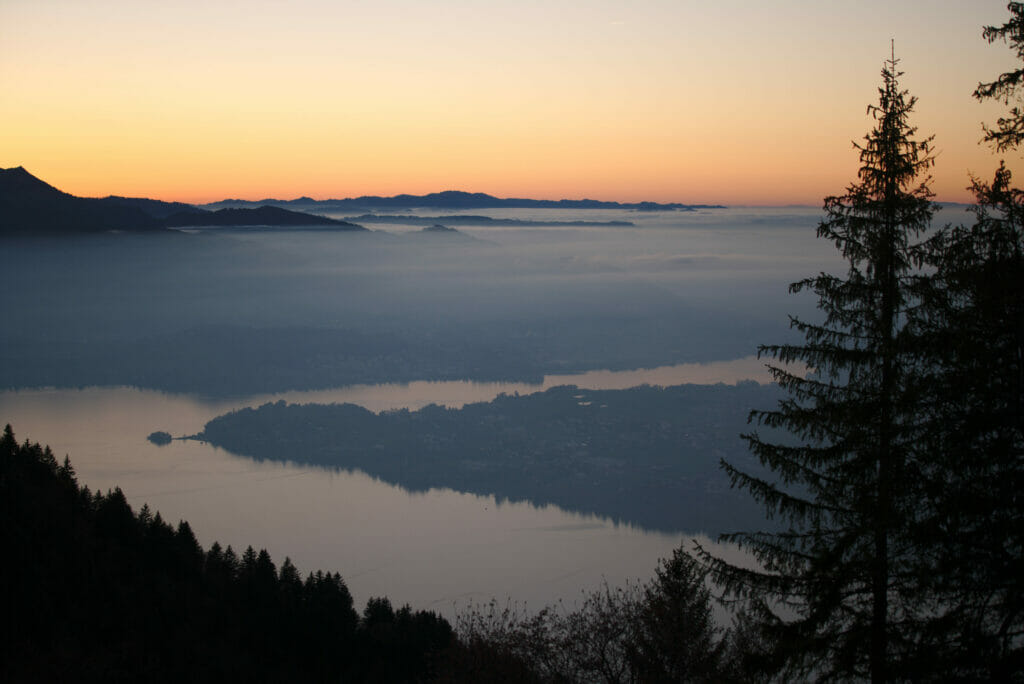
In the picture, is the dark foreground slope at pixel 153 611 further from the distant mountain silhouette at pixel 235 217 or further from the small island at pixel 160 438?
the distant mountain silhouette at pixel 235 217

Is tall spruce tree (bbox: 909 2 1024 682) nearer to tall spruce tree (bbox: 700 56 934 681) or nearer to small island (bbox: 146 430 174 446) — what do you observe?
tall spruce tree (bbox: 700 56 934 681)

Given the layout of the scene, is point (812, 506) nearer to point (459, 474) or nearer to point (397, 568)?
point (397, 568)

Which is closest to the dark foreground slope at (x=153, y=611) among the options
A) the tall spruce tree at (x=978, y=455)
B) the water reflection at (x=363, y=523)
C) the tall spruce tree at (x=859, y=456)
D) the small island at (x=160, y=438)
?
the tall spruce tree at (x=859, y=456)

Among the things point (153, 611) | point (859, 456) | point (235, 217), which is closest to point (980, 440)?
point (859, 456)

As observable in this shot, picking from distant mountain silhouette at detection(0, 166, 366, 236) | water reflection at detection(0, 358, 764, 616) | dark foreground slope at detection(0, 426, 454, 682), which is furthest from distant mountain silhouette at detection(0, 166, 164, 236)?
dark foreground slope at detection(0, 426, 454, 682)

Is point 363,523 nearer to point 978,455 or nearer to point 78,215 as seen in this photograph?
point 978,455

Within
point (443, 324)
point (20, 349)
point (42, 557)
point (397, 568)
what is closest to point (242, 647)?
point (42, 557)
